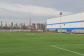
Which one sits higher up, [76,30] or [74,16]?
[74,16]

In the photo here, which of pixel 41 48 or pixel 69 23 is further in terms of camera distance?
pixel 69 23

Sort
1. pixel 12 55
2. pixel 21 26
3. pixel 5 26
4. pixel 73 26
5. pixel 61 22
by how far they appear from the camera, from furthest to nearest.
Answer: pixel 21 26
pixel 5 26
pixel 61 22
pixel 73 26
pixel 12 55

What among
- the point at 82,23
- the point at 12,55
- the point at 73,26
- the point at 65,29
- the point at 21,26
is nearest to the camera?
the point at 12,55

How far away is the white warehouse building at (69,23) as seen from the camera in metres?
75.1

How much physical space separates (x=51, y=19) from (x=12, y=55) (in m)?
99.2

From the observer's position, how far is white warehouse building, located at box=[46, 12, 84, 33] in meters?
75.1

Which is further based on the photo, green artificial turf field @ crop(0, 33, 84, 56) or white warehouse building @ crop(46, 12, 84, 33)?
white warehouse building @ crop(46, 12, 84, 33)

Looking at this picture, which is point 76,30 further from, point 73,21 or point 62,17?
point 62,17

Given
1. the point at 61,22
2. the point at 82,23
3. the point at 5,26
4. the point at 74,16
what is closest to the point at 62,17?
A: the point at 61,22

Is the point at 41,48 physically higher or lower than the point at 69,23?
lower

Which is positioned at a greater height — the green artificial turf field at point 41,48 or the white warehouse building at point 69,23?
the white warehouse building at point 69,23

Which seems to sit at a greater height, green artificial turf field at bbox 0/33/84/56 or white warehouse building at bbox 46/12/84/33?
white warehouse building at bbox 46/12/84/33

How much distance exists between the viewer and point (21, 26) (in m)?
117

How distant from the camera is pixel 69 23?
85500mm
